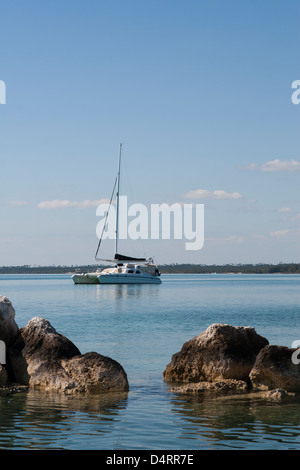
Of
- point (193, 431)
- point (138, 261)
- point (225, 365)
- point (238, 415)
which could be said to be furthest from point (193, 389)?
point (138, 261)

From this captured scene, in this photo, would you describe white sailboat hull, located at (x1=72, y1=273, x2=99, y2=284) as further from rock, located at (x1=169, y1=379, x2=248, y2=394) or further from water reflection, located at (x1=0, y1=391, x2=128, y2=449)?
water reflection, located at (x1=0, y1=391, x2=128, y2=449)

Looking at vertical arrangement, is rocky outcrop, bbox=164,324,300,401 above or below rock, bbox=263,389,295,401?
above

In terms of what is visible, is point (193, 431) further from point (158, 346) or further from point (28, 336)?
point (158, 346)

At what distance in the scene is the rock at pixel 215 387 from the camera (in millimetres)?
18234

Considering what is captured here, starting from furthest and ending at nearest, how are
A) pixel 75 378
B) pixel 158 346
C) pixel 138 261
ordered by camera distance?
1. pixel 138 261
2. pixel 158 346
3. pixel 75 378

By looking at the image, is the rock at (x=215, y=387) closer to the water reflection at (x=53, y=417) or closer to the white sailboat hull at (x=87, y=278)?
the water reflection at (x=53, y=417)

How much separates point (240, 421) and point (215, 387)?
11.0 feet

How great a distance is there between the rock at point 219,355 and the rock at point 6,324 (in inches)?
196

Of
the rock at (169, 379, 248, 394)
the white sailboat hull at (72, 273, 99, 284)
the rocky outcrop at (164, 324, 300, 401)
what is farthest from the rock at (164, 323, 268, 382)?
the white sailboat hull at (72, 273, 99, 284)

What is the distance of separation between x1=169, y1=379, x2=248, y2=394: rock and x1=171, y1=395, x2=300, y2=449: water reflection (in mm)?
625

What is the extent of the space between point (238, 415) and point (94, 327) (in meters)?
29.0

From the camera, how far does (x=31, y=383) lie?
61.7 feet

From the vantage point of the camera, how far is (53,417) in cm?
1527

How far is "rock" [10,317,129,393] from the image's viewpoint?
18.1 meters
